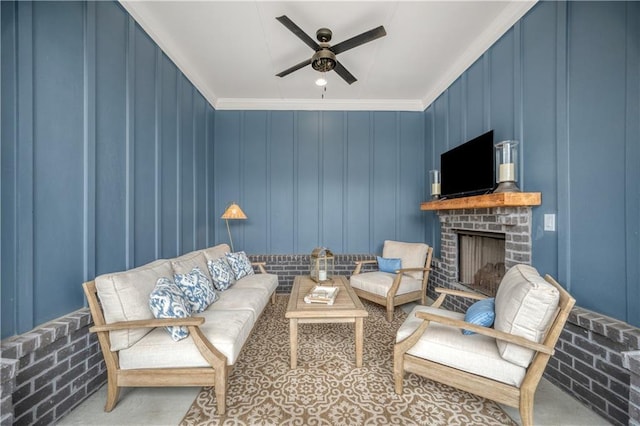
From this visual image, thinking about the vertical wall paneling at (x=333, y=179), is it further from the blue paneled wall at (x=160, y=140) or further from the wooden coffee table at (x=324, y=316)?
the wooden coffee table at (x=324, y=316)

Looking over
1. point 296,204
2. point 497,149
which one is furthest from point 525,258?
point 296,204

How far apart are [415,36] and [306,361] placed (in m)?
3.30

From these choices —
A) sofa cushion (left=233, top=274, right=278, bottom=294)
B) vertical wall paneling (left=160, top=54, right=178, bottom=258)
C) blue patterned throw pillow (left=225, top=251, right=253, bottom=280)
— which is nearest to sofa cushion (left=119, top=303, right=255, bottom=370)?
sofa cushion (left=233, top=274, right=278, bottom=294)

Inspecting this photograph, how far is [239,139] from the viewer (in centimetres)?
430

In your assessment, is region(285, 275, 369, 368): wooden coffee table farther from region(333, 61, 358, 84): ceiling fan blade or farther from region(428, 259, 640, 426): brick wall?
region(333, 61, 358, 84): ceiling fan blade

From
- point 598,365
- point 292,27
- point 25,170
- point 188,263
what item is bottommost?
point 598,365

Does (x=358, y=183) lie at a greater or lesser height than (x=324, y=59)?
lesser

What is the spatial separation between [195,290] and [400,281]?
87.7 inches

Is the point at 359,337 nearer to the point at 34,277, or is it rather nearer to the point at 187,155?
the point at 34,277

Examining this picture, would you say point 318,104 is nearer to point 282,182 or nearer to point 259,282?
point 282,182

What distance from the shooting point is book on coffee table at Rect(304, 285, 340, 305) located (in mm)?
2330

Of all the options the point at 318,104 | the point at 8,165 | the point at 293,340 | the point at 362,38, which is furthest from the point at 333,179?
the point at 8,165

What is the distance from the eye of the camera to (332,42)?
9.07 feet

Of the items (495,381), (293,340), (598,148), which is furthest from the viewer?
(293,340)
